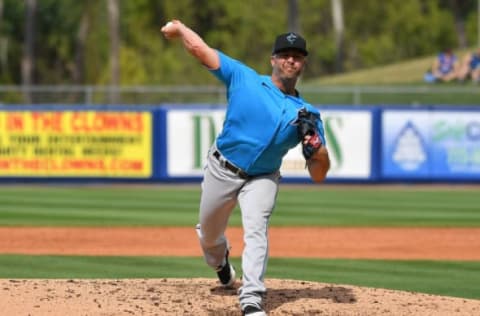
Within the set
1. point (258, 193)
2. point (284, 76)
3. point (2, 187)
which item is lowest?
point (2, 187)

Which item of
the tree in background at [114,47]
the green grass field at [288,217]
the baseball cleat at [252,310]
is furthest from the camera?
the tree in background at [114,47]

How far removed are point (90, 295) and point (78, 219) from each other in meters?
7.77

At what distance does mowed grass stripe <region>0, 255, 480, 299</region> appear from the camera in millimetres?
9844

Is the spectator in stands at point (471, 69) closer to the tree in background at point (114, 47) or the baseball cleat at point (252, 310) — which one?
the tree in background at point (114, 47)

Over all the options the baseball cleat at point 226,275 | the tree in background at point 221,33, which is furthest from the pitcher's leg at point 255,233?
the tree in background at point 221,33

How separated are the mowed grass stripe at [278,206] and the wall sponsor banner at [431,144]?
0.53m

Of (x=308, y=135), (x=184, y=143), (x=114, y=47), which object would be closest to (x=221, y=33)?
(x=114, y=47)

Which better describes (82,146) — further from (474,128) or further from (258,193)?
(258,193)

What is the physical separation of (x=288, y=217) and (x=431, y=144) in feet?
23.5

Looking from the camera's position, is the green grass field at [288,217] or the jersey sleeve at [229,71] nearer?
the jersey sleeve at [229,71]

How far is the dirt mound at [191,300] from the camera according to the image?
7.72 m

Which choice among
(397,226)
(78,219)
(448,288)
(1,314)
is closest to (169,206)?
(78,219)

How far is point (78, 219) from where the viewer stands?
623 inches

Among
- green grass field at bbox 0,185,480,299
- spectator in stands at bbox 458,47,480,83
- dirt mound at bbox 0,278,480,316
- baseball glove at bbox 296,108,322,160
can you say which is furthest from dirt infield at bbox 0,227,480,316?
spectator in stands at bbox 458,47,480,83
